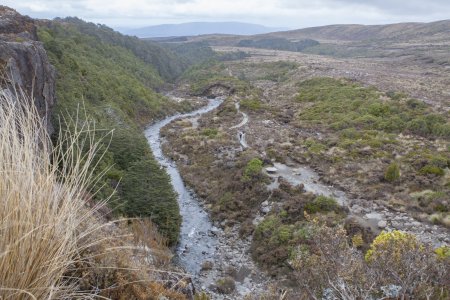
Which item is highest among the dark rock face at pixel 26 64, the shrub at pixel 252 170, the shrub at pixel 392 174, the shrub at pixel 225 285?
the dark rock face at pixel 26 64


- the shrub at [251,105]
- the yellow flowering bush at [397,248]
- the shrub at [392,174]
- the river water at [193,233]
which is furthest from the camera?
the shrub at [251,105]

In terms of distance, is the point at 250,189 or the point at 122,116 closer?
the point at 250,189

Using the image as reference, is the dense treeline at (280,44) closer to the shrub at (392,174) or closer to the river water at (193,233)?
the river water at (193,233)

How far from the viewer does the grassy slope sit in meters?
17.1

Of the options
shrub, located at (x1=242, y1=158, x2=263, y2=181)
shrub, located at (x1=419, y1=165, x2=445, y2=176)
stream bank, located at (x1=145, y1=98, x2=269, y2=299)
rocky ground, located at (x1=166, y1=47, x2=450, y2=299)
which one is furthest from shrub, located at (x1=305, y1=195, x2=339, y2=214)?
shrub, located at (x1=419, y1=165, x2=445, y2=176)

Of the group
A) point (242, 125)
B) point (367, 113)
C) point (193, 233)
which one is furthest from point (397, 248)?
point (367, 113)

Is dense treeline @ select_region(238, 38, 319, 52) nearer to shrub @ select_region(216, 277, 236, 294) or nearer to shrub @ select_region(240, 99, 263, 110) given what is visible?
shrub @ select_region(240, 99, 263, 110)

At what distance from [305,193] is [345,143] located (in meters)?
9.63

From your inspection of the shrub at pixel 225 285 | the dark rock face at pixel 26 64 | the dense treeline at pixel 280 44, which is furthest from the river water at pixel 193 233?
the dense treeline at pixel 280 44

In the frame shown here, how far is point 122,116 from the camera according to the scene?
110ft

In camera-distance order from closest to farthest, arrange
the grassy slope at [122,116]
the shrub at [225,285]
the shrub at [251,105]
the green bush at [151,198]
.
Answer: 1. the shrub at [225,285]
2. the green bush at [151,198]
3. the grassy slope at [122,116]
4. the shrub at [251,105]

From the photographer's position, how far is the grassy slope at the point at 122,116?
17062 mm

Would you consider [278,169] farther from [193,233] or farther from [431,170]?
[431,170]

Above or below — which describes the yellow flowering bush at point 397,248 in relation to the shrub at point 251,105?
above
